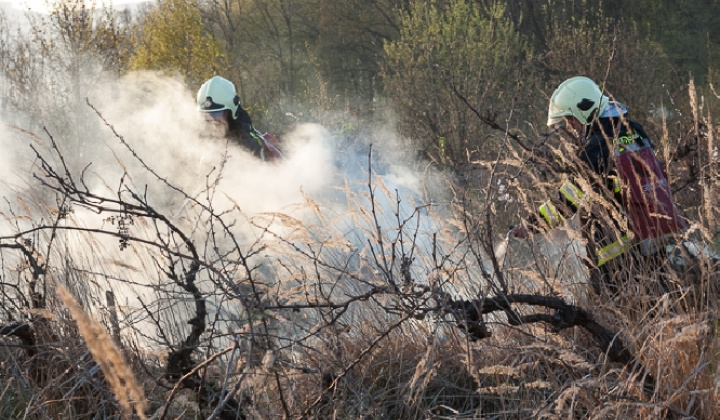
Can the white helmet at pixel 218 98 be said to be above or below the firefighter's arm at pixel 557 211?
above

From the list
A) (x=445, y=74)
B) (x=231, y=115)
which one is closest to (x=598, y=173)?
(x=231, y=115)

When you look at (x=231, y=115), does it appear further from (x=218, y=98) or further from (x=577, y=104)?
(x=577, y=104)

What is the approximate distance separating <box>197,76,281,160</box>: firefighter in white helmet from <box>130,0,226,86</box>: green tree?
34.3 feet

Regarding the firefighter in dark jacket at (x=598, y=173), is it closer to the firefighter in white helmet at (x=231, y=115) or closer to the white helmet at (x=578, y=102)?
the white helmet at (x=578, y=102)

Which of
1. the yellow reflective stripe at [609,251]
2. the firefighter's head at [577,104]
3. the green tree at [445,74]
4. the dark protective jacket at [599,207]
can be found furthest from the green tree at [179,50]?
the yellow reflective stripe at [609,251]

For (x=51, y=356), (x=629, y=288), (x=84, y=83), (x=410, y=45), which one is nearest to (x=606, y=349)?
(x=629, y=288)

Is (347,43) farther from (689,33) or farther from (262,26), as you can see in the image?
(689,33)

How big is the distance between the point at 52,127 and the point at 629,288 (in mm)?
15708

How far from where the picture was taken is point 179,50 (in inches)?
732

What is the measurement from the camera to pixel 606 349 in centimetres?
283

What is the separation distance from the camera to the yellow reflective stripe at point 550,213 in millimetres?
4043

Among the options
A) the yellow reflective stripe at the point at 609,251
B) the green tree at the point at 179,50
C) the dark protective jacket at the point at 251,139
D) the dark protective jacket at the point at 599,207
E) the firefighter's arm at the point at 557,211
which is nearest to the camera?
the dark protective jacket at the point at 599,207

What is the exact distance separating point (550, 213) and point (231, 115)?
4784 mm

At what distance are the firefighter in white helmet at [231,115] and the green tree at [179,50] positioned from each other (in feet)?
34.3
